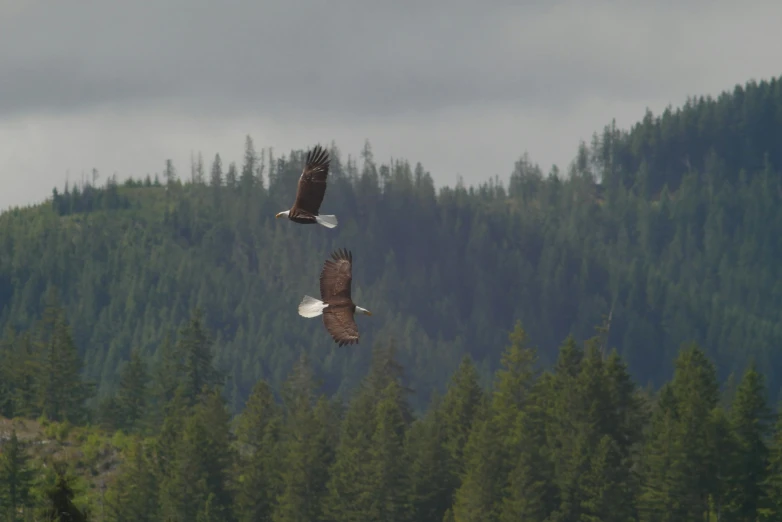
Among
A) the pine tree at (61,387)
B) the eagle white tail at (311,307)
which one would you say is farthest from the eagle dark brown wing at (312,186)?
the pine tree at (61,387)

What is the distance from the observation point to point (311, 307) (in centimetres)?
3291

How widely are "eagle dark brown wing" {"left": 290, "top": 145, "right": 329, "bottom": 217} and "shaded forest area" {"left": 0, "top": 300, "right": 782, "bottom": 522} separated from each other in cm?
5184

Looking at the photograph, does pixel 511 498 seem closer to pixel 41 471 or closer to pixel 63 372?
pixel 41 471

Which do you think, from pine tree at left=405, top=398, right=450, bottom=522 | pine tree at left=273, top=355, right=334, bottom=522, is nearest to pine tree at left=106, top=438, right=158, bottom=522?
pine tree at left=273, top=355, right=334, bottom=522

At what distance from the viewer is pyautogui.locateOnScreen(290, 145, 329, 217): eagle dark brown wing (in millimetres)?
34625

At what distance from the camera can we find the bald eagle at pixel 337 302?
33.0 m

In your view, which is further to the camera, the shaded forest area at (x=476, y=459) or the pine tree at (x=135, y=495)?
the pine tree at (x=135, y=495)

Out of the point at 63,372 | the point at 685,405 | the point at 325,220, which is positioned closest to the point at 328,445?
the point at 685,405

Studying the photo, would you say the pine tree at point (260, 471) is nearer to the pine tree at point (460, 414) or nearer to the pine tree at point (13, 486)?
the pine tree at point (460, 414)

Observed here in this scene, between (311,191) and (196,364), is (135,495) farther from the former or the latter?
(311,191)

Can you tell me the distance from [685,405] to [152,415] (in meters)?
51.7

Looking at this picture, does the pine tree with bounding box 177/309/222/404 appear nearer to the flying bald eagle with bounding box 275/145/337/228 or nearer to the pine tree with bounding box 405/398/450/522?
the pine tree with bounding box 405/398/450/522

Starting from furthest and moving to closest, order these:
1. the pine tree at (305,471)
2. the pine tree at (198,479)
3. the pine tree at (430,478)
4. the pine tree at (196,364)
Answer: the pine tree at (196,364)
the pine tree at (198,479)
the pine tree at (305,471)
the pine tree at (430,478)

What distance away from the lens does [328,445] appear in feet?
342
